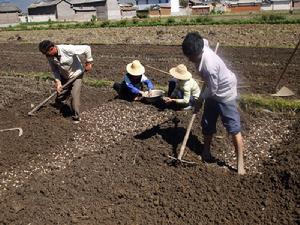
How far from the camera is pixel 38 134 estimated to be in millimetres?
6504

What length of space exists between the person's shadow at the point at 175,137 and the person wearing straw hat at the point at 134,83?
1.13m

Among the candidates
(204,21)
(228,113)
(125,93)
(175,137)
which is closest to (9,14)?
(204,21)

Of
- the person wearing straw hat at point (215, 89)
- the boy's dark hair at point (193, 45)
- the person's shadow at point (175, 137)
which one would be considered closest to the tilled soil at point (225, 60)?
the person's shadow at point (175, 137)

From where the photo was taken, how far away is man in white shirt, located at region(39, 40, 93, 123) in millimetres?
6625

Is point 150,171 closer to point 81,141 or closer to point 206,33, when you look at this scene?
point 81,141

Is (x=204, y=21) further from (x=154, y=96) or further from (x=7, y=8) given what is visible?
(x=7, y=8)

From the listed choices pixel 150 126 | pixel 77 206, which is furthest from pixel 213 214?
pixel 150 126

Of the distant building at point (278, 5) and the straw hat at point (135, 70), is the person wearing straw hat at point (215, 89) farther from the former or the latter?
the distant building at point (278, 5)

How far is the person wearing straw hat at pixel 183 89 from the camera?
6559mm

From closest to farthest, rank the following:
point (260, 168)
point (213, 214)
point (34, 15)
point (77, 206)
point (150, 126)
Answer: point (213, 214), point (77, 206), point (260, 168), point (150, 126), point (34, 15)

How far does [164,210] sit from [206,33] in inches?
→ 681

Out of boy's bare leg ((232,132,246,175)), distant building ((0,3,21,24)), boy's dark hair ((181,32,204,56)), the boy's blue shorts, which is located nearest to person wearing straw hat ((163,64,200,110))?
the boy's blue shorts

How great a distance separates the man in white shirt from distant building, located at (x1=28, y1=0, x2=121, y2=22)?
59983mm

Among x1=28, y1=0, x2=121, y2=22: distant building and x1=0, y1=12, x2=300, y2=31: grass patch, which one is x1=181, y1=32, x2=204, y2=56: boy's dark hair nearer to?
x1=0, y1=12, x2=300, y2=31: grass patch
